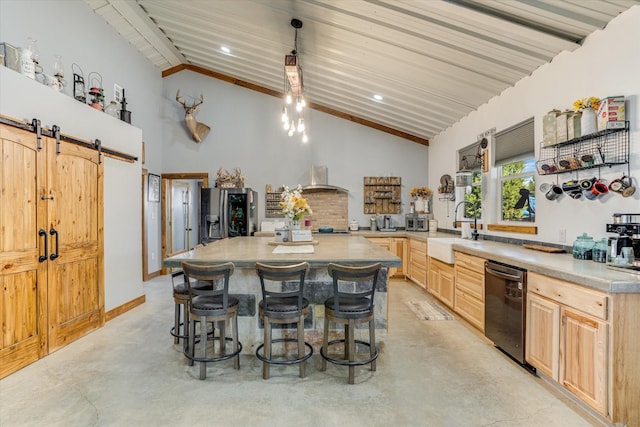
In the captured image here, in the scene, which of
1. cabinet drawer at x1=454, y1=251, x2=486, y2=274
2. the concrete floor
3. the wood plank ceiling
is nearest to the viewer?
the concrete floor

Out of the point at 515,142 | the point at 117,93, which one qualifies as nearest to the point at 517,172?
the point at 515,142

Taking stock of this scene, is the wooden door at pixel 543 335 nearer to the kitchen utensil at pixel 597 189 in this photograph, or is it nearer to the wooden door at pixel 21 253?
the kitchen utensil at pixel 597 189

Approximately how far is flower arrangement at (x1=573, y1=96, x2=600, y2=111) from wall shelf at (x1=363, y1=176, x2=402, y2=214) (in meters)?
4.08

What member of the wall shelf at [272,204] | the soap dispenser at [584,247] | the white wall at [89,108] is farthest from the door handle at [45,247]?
the soap dispenser at [584,247]

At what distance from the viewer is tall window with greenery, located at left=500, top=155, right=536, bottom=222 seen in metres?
3.72

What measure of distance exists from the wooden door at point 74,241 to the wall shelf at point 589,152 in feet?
15.4

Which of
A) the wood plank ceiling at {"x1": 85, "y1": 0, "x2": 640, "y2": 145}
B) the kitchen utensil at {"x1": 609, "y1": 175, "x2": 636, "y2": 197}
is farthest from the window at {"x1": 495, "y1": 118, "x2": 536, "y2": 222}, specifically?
the kitchen utensil at {"x1": 609, "y1": 175, "x2": 636, "y2": 197}

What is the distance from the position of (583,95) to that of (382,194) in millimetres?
4096

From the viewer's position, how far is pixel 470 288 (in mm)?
3574

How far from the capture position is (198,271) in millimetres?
2449

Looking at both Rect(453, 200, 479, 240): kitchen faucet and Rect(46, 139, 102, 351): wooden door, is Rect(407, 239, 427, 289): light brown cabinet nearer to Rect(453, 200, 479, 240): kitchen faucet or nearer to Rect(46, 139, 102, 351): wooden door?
Rect(453, 200, 479, 240): kitchen faucet

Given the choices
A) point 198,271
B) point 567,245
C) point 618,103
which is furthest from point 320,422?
point 618,103

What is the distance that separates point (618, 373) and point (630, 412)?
9.2 inches

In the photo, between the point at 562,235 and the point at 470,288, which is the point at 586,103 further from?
the point at 470,288
